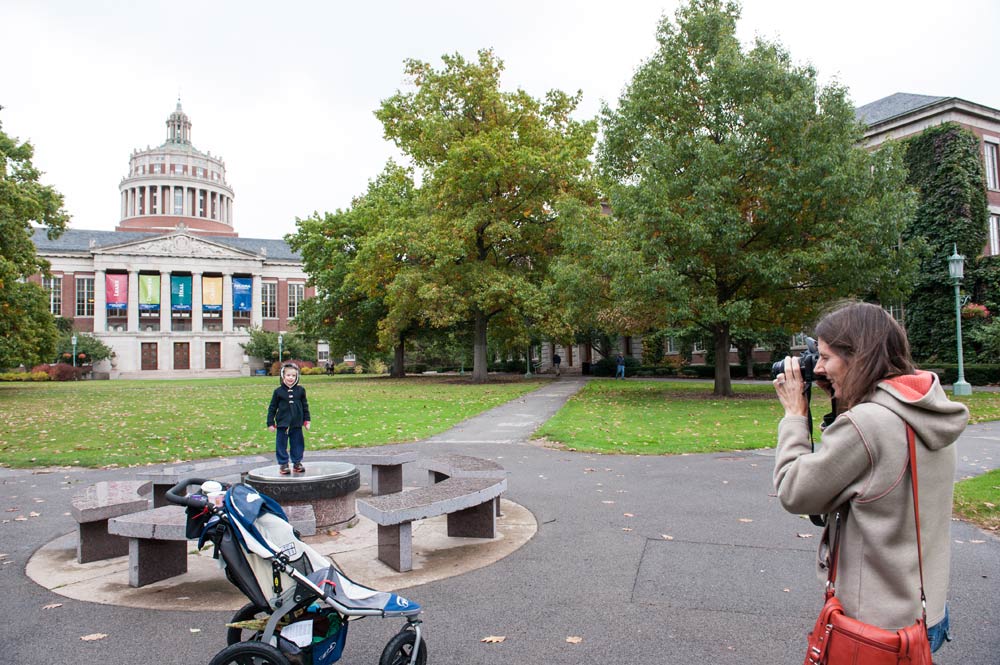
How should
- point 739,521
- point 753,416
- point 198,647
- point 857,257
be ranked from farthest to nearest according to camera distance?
1. point 857,257
2. point 753,416
3. point 739,521
4. point 198,647

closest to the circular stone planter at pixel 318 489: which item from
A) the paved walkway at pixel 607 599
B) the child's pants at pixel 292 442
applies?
the child's pants at pixel 292 442

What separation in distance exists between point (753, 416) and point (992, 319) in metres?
20.5

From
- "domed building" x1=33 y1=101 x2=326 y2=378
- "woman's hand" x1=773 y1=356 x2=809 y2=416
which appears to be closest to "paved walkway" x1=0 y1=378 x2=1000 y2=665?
"woman's hand" x1=773 y1=356 x2=809 y2=416

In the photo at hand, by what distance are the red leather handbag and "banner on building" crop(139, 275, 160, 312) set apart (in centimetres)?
8805

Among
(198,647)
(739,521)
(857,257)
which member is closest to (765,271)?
(857,257)

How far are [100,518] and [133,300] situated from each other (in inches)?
3303

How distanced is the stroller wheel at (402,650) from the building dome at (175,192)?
11317 centimetres

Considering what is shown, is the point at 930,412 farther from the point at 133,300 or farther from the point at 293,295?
the point at 293,295

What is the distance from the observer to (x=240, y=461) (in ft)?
26.1

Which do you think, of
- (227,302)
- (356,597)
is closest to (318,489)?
(356,597)

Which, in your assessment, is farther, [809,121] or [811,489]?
[809,121]

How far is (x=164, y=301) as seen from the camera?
8031 cm

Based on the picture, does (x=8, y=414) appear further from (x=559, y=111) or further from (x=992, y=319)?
(x=992, y=319)

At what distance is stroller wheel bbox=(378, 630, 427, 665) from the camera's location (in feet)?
11.2
